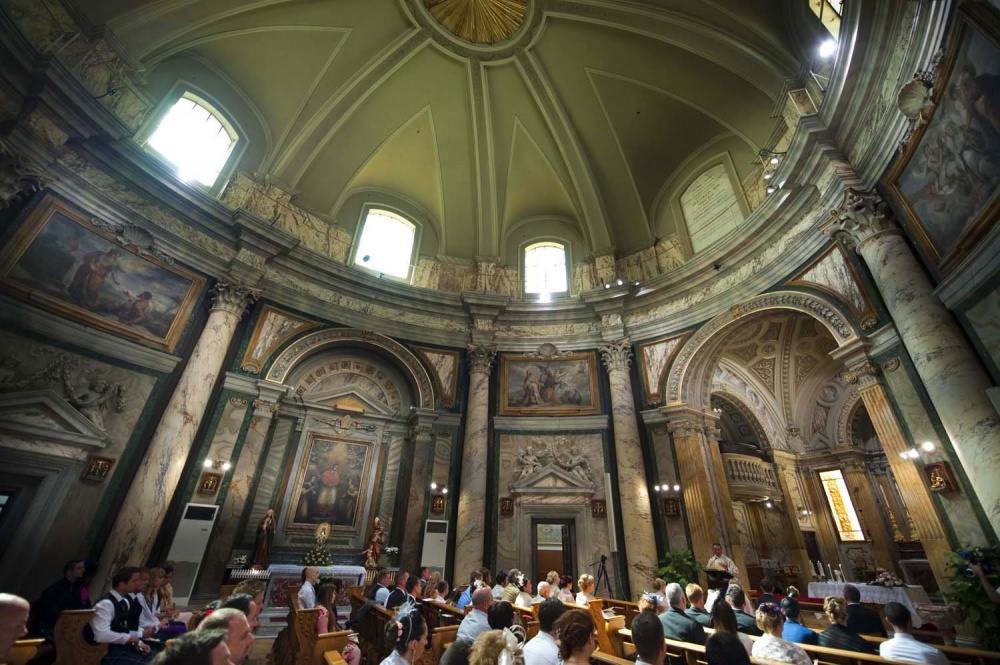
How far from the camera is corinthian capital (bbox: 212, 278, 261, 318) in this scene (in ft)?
36.7

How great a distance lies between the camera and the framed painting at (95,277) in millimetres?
8461

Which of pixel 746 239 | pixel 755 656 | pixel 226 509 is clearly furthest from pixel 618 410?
pixel 226 509

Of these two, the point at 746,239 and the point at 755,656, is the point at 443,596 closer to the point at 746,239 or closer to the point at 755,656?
the point at 755,656

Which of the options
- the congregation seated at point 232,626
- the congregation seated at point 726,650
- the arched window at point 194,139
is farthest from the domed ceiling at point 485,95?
the congregation seated at point 232,626

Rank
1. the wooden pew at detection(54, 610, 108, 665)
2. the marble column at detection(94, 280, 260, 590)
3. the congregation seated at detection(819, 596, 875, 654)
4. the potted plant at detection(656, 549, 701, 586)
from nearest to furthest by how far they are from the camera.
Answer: the wooden pew at detection(54, 610, 108, 665)
the congregation seated at detection(819, 596, 875, 654)
the marble column at detection(94, 280, 260, 590)
the potted plant at detection(656, 549, 701, 586)

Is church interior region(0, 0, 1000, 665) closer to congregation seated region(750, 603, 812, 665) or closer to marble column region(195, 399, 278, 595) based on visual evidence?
marble column region(195, 399, 278, 595)

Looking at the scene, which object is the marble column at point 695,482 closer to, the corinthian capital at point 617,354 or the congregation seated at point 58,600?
the corinthian capital at point 617,354

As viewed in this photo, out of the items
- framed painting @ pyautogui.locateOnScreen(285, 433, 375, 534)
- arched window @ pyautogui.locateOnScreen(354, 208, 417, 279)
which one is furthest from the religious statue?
arched window @ pyautogui.locateOnScreen(354, 208, 417, 279)

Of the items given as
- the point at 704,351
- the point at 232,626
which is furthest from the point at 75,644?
the point at 704,351

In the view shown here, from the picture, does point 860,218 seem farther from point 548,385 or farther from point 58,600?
point 58,600

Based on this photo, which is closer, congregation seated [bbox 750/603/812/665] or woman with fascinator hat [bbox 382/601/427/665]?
woman with fascinator hat [bbox 382/601/427/665]

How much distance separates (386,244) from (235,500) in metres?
8.98

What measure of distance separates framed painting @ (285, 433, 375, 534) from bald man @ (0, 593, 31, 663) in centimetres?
967

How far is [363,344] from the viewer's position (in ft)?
44.8
